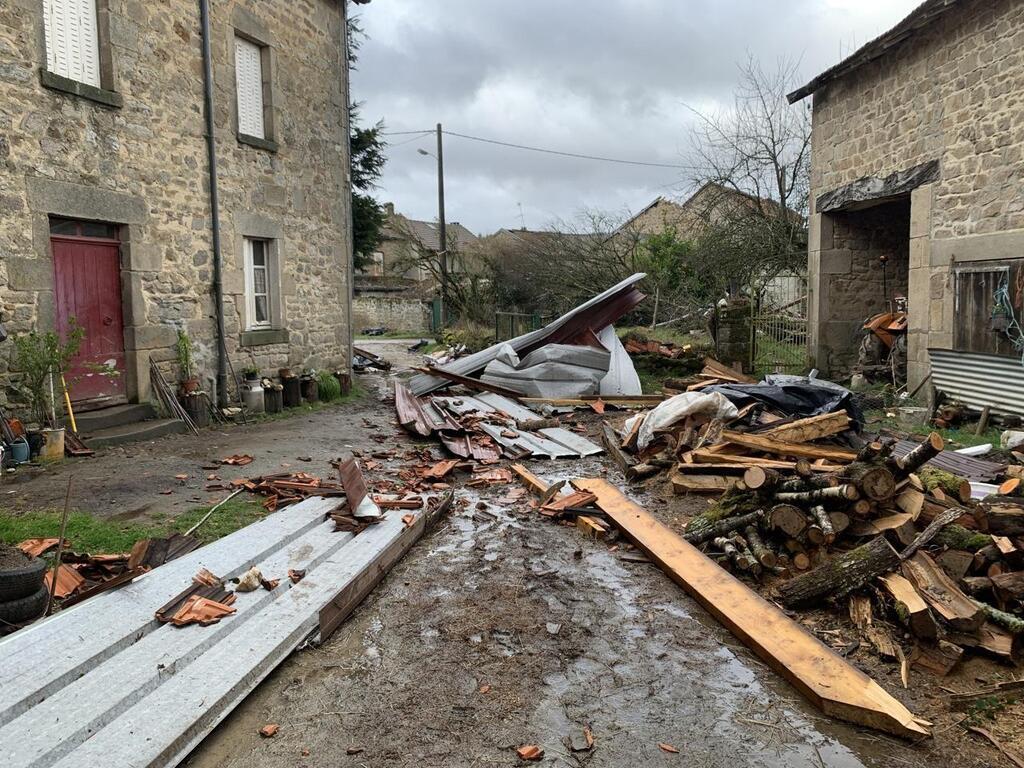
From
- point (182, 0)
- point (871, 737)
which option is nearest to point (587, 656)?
point (871, 737)

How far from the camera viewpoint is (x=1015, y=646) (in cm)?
378

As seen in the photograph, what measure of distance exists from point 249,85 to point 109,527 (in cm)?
853

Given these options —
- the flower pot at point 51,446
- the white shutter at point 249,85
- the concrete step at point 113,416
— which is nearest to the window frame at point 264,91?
the white shutter at point 249,85

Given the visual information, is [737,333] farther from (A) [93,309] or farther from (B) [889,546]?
(A) [93,309]

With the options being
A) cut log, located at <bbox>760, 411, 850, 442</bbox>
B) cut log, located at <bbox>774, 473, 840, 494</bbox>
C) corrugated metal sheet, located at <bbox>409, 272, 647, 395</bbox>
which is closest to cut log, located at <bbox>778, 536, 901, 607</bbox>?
cut log, located at <bbox>774, 473, 840, 494</bbox>

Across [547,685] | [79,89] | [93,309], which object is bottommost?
[547,685]

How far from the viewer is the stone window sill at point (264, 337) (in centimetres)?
1138

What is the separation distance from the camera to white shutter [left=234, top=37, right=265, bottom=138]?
11398 mm

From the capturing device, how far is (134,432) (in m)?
8.76

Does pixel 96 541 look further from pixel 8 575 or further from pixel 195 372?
pixel 195 372

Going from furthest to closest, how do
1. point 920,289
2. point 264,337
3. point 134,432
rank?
point 264,337 → point 920,289 → point 134,432

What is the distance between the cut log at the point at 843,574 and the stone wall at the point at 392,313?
29924 millimetres

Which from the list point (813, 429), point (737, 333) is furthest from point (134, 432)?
point (737, 333)

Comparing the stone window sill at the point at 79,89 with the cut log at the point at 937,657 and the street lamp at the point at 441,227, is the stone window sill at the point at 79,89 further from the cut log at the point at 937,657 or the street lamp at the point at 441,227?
the street lamp at the point at 441,227
